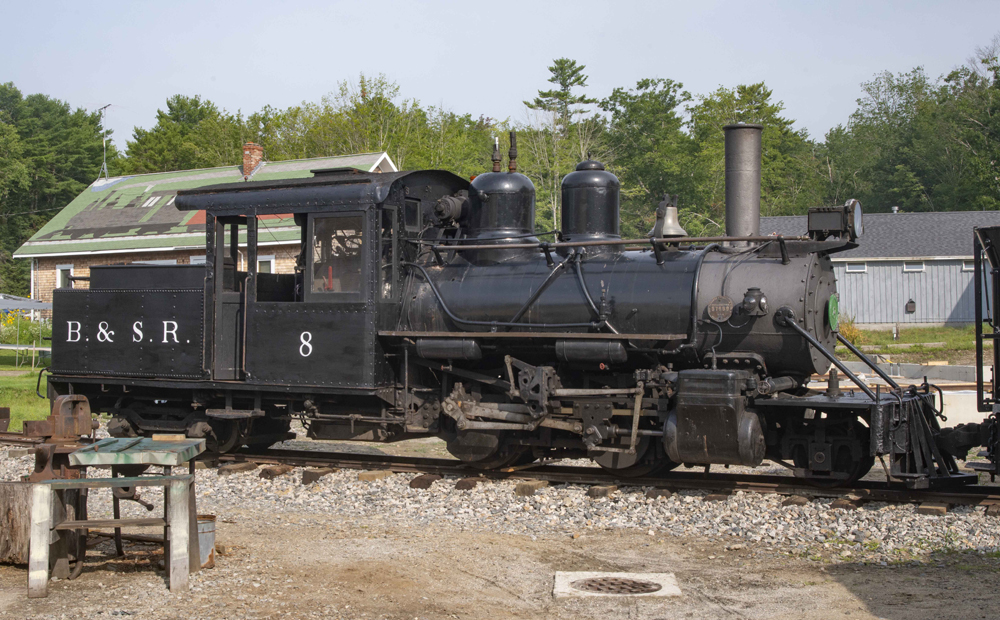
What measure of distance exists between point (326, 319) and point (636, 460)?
11.1ft

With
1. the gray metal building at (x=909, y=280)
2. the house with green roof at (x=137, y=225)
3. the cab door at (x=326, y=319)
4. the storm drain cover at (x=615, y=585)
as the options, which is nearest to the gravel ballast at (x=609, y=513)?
the cab door at (x=326, y=319)

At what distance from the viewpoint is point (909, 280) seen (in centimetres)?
3061

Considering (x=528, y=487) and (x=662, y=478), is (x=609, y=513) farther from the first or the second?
(x=662, y=478)

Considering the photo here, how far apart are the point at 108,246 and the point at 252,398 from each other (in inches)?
A: 704

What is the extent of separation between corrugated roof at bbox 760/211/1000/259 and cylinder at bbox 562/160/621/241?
22.7 m

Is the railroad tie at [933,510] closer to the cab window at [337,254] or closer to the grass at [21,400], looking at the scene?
the cab window at [337,254]

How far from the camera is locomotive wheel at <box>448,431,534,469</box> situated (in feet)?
30.2

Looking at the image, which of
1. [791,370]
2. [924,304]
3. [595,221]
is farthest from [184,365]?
[924,304]

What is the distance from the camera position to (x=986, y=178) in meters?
43.8

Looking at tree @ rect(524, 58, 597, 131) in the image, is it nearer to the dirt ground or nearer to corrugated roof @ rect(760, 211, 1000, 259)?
corrugated roof @ rect(760, 211, 1000, 259)

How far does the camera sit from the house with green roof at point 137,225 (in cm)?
2477

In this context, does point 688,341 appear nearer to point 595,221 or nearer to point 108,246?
point 595,221

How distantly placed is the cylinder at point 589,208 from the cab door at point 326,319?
6.77 ft

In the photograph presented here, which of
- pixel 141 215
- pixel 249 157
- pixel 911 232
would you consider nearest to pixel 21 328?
pixel 141 215
